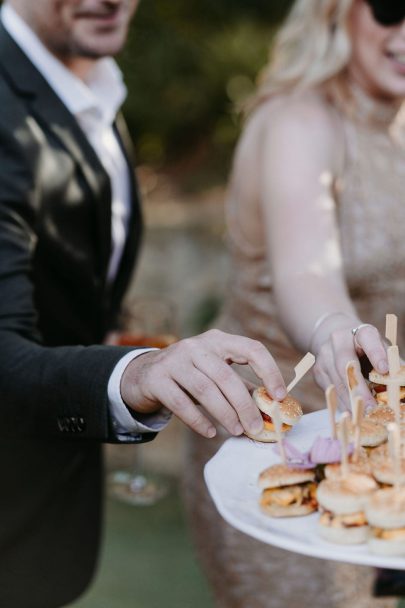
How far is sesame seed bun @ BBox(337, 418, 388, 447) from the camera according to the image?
161 cm

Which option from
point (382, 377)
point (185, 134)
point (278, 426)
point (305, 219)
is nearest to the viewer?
point (278, 426)

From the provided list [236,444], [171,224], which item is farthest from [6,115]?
[171,224]

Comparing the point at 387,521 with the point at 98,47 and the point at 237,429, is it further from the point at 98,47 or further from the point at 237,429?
the point at 98,47

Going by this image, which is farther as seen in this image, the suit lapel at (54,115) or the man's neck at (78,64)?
the man's neck at (78,64)

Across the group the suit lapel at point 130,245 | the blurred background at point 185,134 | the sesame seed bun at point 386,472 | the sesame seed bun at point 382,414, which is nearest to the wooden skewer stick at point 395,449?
the sesame seed bun at point 386,472

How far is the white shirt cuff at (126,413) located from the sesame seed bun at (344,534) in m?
0.40

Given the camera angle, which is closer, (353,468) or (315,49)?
(353,468)

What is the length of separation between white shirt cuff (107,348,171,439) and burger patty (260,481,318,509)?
11.3 inches

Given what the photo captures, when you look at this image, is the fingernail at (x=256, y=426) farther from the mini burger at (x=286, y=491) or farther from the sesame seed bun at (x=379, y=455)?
the sesame seed bun at (x=379, y=455)

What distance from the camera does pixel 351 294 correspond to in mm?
2500

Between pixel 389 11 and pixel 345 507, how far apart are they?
1.43 meters

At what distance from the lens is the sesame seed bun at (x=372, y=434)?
161cm

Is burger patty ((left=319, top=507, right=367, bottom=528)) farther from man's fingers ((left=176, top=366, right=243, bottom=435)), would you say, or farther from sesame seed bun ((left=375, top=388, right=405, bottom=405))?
sesame seed bun ((left=375, top=388, right=405, bottom=405))

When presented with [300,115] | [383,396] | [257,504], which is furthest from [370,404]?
[300,115]
